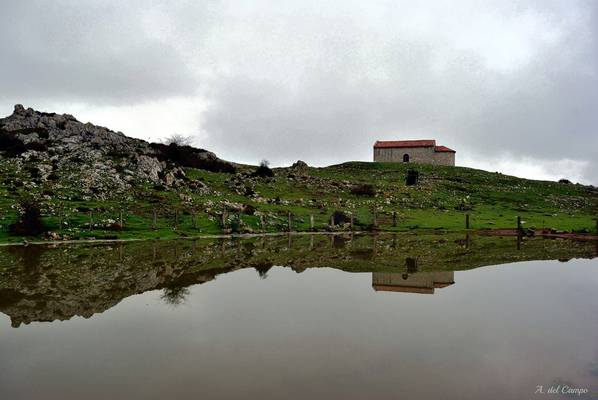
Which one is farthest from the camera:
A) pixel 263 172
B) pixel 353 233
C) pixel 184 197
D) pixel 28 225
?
pixel 263 172

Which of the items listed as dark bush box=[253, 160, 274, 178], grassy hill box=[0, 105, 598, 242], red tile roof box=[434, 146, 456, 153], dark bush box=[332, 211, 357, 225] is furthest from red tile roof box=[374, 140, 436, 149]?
dark bush box=[332, 211, 357, 225]

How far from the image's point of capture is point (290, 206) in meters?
67.8

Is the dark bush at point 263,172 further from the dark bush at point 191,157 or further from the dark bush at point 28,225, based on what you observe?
the dark bush at point 28,225

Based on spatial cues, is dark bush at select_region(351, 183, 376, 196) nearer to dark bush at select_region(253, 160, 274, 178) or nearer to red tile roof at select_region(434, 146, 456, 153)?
dark bush at select_region(253, 160, 274, 178)

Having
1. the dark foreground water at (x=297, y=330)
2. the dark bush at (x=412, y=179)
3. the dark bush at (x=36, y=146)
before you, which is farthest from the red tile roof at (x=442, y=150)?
the dark foreground water at (x=297, y=330)

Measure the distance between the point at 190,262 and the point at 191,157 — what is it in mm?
70076

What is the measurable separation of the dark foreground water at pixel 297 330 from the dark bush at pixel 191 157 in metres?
66.0

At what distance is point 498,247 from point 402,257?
1248 cm

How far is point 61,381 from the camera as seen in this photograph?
33.6 ft

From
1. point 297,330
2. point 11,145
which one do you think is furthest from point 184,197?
point 297,330

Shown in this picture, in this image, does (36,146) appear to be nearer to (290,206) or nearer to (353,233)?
(290,206)

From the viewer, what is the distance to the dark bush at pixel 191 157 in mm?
92550

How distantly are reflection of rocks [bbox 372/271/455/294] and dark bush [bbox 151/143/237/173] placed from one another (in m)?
72.4

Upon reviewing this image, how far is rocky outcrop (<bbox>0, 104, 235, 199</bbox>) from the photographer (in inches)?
2566
